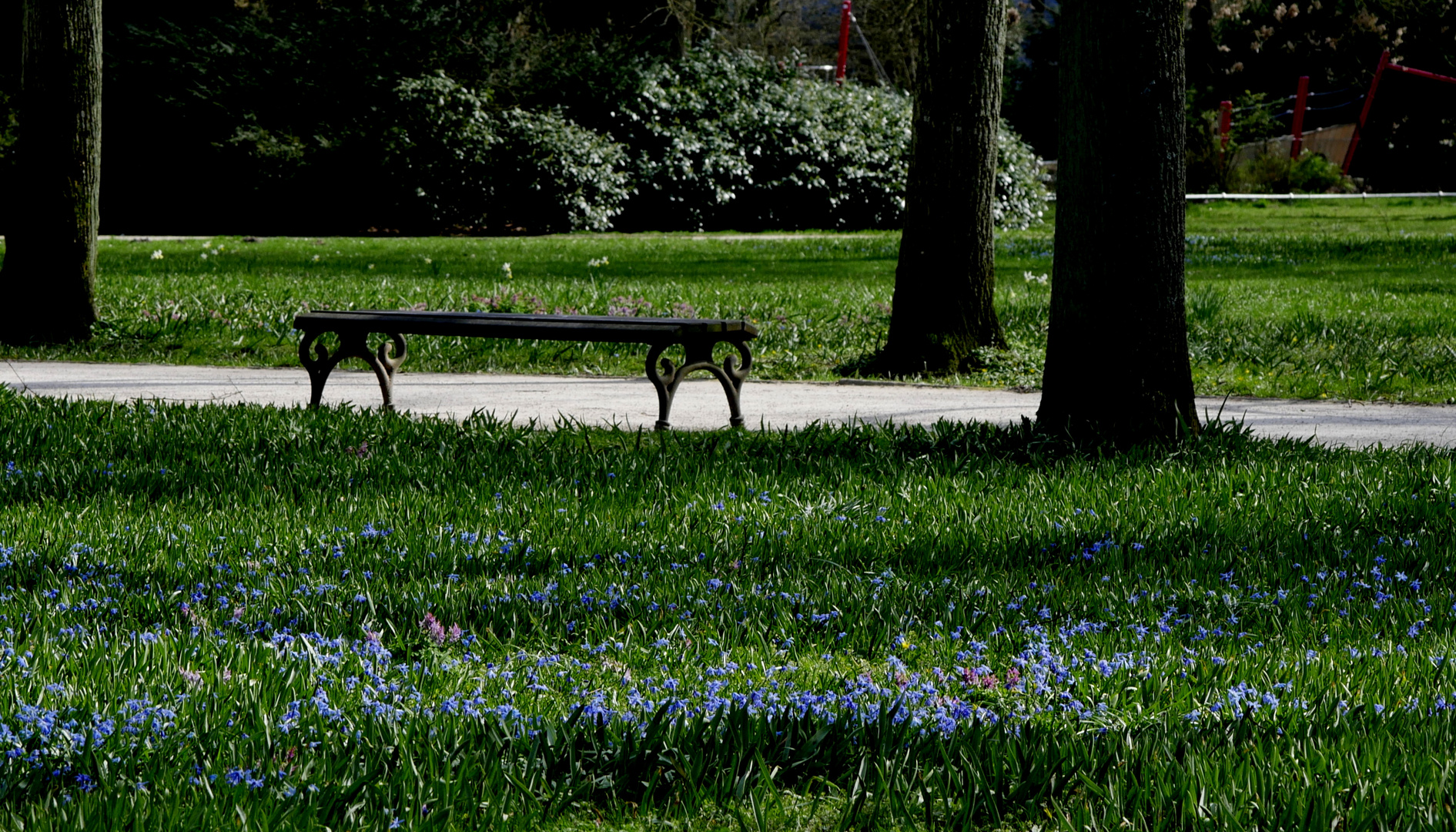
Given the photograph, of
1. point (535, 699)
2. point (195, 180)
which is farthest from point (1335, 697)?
point (195, 180)

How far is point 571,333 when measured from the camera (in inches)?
268

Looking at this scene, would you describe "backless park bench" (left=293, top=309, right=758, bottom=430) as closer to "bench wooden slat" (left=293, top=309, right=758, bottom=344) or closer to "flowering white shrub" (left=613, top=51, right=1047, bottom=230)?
"bench wooden slat" (left=293, top=309, right=758, bottom=344)

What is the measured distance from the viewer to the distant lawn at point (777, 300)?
30.2 ft

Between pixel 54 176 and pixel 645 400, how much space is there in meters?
4.97

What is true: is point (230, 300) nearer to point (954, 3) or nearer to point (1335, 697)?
point (954, 3)

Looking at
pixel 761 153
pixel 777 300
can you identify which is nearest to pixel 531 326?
pixel 777 300

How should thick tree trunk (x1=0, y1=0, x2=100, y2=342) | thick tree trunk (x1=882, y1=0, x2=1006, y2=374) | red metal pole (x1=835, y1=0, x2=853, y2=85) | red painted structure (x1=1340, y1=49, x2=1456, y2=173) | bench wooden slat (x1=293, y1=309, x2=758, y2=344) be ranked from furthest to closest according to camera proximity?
red painted structure (x1=1340, y1=49, x2=1456, y2=173)
red metal pole (x1=835, y1=0, x2=853, y2=85)
thick tree trunk (x1=0, y1=0, x2=100, y2=342)
thick tree trunk (x1=882, y1=0, x2=1006, y2=374)
bench wooden slat (x1=293, y1=309, x2=758, y2=344)

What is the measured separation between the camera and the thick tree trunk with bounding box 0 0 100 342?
32.5 feet

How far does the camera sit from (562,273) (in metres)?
15.2

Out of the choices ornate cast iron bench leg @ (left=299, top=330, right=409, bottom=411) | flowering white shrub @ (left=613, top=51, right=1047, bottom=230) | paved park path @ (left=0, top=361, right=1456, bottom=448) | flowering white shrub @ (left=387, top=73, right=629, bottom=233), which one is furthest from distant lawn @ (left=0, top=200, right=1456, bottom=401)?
flowering white shrub @ (left=613, top=51, right=1047, bottom=230)

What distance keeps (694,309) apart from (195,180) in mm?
17386

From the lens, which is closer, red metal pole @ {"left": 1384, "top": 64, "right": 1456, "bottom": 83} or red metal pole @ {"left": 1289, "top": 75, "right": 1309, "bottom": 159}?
red metal pole @ {"left": 1384, "top": 64, "right": 1456, "bottom": 83}

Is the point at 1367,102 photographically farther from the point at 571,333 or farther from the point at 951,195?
the point at 571,333

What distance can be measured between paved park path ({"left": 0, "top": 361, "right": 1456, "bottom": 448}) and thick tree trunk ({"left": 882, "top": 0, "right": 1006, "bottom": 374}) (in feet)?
1.45
